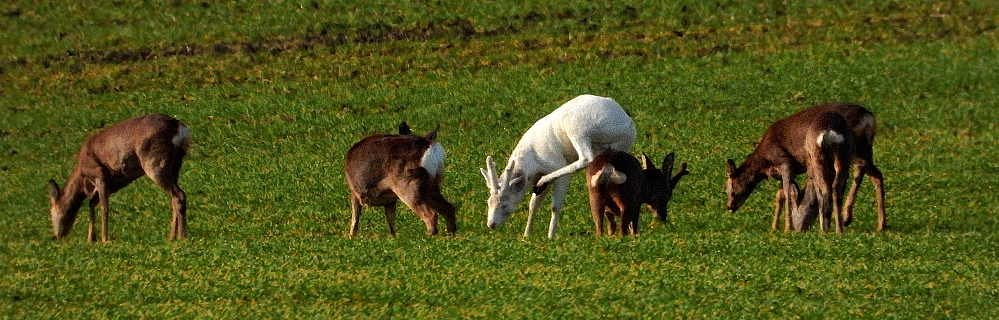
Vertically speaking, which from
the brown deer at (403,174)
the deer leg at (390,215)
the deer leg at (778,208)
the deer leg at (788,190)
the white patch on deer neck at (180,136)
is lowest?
the deer leg at (778,208)

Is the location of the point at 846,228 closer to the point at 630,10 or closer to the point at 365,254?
the point at 365,254

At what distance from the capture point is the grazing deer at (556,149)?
19.2 m

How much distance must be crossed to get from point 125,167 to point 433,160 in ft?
15.6

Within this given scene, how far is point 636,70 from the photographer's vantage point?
105 ft

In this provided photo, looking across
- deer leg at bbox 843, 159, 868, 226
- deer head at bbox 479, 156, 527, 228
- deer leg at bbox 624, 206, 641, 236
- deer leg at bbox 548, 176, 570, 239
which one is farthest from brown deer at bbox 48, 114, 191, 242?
deer leg at bbox 843, 159, 868, 226

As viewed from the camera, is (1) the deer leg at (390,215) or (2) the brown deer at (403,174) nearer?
(2) the brown deer at (403,174)

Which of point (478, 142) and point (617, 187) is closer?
point (617, 187)

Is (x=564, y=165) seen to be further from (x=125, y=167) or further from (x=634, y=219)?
(x=125, y=167)

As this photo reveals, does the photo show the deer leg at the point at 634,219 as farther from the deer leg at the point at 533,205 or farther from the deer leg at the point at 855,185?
the deer leg at the point at 855,185

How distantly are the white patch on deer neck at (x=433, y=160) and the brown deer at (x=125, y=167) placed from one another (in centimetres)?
347

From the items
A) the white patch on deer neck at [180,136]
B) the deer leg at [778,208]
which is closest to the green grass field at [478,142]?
the deer leg at [778,208]

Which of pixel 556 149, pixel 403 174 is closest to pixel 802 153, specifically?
pixel 556 149

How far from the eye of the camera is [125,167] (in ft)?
71.1

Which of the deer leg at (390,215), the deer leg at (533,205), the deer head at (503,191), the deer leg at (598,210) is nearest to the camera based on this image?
the deer leg at (598,210)
